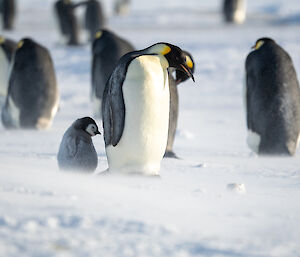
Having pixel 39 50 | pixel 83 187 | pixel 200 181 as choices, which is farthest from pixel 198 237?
pixel 39 50

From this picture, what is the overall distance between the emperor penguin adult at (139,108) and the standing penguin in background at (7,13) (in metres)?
16.7

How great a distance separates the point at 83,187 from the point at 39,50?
14.9ft

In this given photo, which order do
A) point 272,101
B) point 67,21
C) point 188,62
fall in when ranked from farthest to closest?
point 67,21
point 272,101
point 188,62

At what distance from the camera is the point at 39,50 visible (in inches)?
312

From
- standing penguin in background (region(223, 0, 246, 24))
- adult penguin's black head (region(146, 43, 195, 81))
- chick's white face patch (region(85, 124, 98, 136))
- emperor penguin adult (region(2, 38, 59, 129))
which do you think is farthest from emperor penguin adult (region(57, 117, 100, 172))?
standing penguin in background (region(223, 0, 246, 24))

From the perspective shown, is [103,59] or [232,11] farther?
[232,11]

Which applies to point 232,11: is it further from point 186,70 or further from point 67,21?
point 186,70

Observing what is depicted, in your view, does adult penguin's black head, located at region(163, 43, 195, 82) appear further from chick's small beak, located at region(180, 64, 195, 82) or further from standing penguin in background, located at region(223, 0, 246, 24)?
standing penguin in background, located at region(223, 0, 246, 24)

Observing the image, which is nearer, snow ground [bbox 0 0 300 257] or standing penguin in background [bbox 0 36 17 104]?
snow ground [bbox 0 0 300 257]

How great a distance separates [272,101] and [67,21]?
1207cm

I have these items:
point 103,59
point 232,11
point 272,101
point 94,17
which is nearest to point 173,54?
point 272,101

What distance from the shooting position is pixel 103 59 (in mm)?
8914

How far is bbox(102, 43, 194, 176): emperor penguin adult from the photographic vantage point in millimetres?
4457

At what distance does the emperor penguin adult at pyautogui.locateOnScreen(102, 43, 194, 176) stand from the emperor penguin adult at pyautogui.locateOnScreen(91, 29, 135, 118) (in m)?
4.25
